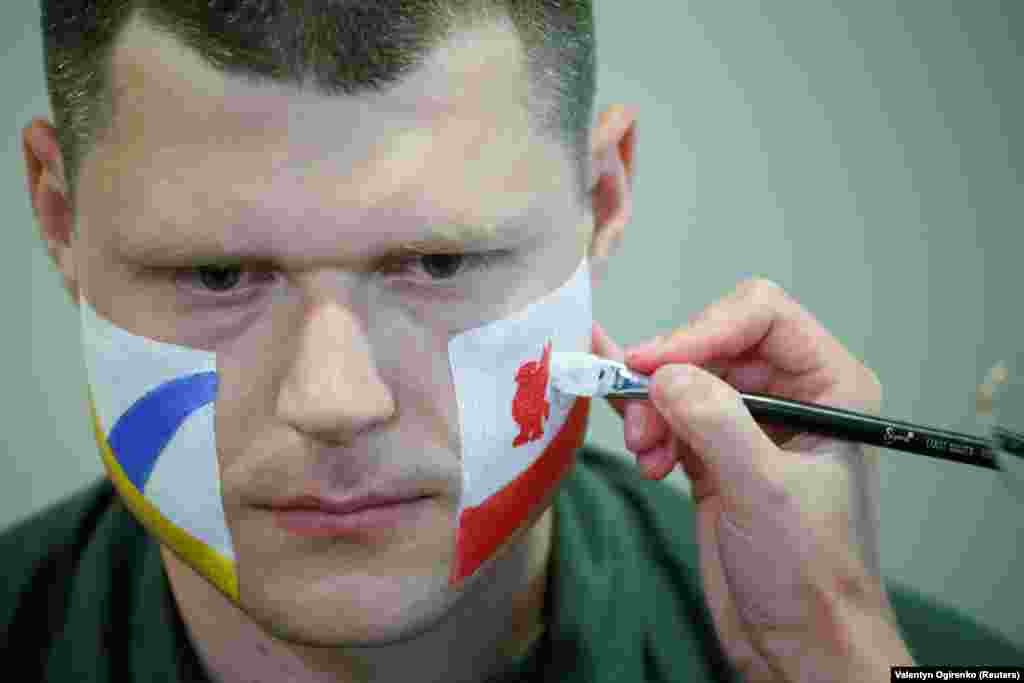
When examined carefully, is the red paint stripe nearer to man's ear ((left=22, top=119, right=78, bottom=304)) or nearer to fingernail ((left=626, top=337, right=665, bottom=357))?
fingernail ((left=626, top=337, right=665, bottom=357))

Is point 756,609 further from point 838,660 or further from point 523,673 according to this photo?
point 523,673

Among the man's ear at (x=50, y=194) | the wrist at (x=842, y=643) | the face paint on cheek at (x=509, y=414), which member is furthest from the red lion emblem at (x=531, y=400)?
the man's ear at (x=50, y=194)

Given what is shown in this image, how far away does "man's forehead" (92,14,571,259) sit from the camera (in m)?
0.90

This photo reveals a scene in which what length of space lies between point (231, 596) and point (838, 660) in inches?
27.5

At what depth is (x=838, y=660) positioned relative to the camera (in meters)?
1.07

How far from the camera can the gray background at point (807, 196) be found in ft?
5.24

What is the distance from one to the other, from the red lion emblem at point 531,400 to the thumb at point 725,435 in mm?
131

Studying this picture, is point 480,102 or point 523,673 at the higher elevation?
point 480,102

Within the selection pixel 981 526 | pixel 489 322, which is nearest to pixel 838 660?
pixel 489 322

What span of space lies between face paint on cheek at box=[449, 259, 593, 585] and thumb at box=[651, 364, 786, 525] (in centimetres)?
13

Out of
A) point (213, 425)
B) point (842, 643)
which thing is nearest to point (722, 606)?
point (842, 643)

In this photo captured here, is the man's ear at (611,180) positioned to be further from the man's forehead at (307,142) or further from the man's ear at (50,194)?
the man's ear at (50,194)

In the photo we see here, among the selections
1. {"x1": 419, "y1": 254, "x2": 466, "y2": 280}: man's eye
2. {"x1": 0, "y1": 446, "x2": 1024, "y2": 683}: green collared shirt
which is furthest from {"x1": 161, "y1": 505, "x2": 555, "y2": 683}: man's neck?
{"x1": 419, "y1": 254, "x2": 466, "y2": 280}: man's eye

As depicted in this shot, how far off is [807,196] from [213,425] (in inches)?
44.4
